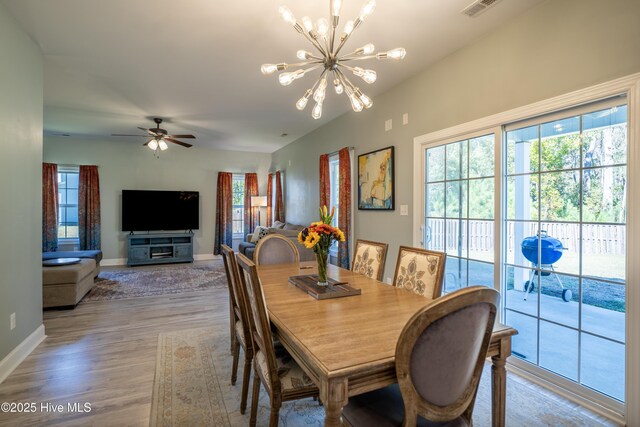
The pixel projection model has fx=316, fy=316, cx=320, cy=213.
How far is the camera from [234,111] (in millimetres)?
4914

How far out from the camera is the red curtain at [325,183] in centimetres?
546

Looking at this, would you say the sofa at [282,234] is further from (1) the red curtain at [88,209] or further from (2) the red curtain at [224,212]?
(1) the red curtain at [88,209]

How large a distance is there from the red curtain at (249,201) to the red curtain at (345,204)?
403 centimetres

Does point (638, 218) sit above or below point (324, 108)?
below

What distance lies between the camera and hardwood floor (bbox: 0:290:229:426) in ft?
6.56

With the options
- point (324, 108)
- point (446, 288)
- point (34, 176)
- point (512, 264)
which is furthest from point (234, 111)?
point (512, 264)

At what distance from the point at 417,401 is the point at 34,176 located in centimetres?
A: 364

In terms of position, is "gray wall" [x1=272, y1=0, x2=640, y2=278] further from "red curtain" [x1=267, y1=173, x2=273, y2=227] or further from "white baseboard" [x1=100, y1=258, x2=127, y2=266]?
"white baseboard" [x1=100, y1=258, x2=127, y2=266]

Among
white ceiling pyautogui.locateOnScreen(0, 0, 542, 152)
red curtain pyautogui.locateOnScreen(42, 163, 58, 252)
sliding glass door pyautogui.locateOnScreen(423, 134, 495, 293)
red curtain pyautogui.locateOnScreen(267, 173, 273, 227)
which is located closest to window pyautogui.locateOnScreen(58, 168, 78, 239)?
red curtain pyautogui.locateOnScreen(42, 163, 58, 252)

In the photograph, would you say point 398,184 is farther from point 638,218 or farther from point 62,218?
point 62,218

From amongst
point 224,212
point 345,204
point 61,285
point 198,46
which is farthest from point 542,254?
point 224,212

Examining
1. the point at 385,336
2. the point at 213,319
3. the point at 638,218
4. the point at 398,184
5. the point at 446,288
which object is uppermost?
the point at 398,184

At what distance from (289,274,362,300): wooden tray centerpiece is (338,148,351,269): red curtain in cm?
248

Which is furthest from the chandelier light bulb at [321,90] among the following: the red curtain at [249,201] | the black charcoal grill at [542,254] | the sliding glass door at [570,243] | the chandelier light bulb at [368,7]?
the red curtain at [249,201]
